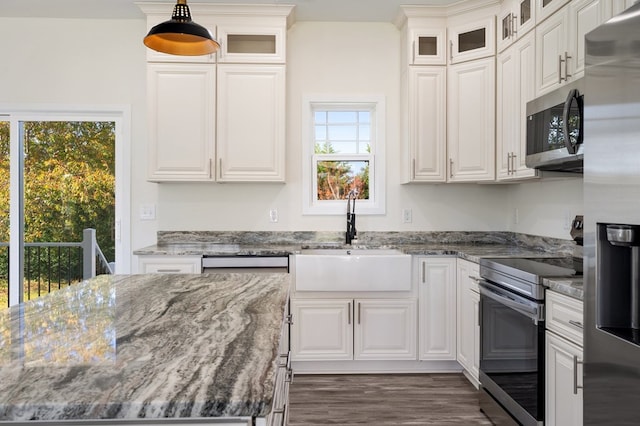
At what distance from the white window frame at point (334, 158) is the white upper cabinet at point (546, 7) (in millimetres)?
1388

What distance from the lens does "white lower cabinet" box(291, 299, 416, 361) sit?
3.21m

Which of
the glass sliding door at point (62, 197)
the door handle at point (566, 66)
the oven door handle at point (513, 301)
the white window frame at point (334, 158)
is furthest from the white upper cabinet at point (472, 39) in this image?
the glass sliding door at point (62, 197)

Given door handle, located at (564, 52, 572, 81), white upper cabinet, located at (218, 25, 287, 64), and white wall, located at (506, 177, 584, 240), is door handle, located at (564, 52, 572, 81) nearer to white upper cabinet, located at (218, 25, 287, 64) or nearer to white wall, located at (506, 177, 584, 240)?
white wall, located at (506, 177, 584, 240)

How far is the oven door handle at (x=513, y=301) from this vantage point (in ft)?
6.61

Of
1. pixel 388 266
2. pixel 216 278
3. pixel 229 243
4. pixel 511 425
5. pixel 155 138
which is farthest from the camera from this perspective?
pixel 229 243

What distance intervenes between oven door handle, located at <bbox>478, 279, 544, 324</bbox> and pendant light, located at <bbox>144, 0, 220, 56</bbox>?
1868 millimetres

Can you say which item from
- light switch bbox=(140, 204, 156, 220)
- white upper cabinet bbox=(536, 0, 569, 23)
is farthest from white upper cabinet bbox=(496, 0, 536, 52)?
light switch bbox=(140, 204, 156, 220)

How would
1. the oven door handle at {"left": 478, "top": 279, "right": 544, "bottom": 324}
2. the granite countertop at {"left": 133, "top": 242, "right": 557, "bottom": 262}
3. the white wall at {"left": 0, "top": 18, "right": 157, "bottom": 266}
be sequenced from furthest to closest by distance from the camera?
the white wall at {"left": 0, "top": 18, "right": 157, "bottom": 266} → the granite countertop at {"left": 133, "top": 242, "right": 557, "bottom": 262} → the oven door handle at {"left": 478, "top": 279, "right": 544, "bottom": 324}

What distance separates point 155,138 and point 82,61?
3.48 feet

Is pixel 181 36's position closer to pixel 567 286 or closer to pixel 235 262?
pixel 235 262

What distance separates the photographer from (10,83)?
3744 mm

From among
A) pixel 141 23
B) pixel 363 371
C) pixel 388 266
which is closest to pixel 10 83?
pixel 141 23

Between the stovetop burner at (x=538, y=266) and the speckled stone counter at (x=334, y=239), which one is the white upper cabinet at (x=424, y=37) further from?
the stovetop burner at (x=538, y=266)

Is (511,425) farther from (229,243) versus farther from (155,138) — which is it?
(155,138)
